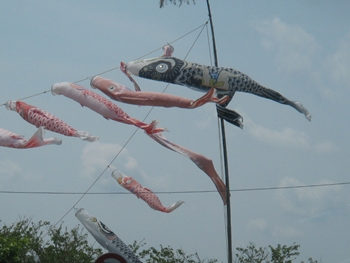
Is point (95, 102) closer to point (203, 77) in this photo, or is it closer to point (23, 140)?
point (23, 140)

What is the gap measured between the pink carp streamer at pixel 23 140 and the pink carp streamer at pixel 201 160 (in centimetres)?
202

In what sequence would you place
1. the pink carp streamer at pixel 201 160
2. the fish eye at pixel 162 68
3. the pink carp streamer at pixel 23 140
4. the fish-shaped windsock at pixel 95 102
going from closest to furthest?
the pink carp streamer at pixel 23 140, the fish-shaped windsock at pixel 95 102, the pink carp streamer at pixel 201 160, the fish eye at pixel 162 68

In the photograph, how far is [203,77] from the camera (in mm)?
14406

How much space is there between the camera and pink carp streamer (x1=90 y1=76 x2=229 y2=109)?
44.4ft

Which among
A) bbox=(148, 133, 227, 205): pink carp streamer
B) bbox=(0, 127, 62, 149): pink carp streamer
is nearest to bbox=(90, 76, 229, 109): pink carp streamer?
bbox=(148, 133, 227, 205): pink carp streamer

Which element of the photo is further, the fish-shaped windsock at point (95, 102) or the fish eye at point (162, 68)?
the fish eye at point (162, 68)

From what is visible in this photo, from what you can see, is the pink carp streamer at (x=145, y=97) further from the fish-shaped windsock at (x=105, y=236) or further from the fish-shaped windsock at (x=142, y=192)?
the fish-shaped windsock at (x=105, y=236)

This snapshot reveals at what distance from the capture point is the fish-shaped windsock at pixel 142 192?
14633 mm

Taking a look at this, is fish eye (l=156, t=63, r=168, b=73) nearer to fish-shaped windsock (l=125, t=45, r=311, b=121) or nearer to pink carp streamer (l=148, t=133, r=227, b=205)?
fish-shaped windsock (l=125, t=45, r=311, b=121)

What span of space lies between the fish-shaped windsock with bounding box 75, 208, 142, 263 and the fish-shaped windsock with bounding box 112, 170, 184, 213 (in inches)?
36.6

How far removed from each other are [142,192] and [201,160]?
139cm

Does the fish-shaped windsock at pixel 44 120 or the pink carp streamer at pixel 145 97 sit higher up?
the pink carp streamer at pixel 145 97

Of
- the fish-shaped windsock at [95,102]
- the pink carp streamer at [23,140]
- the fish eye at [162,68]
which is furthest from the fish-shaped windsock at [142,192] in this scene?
the fish eye at [162,68]

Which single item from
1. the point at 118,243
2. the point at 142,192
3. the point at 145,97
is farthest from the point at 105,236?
the point at 145,97
